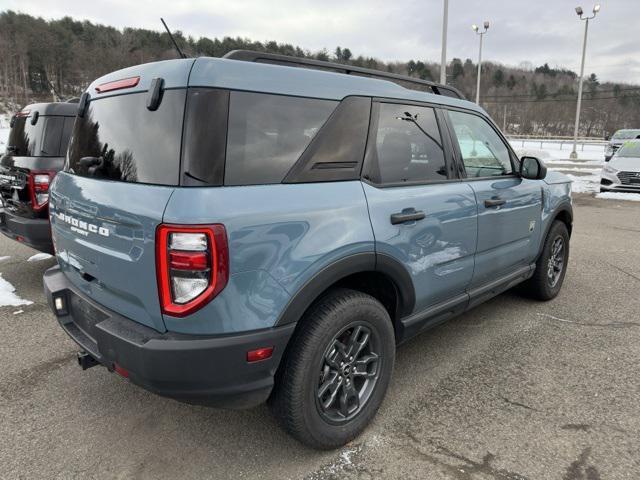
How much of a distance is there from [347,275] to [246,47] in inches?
786

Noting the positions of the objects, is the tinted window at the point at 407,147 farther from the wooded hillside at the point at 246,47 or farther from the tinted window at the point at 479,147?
the wooded hillside at the point at 246,47

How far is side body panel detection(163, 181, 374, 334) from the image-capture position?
1863mm

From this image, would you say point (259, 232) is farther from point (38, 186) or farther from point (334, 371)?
point (38, 186)

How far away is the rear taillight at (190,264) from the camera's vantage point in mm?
1828

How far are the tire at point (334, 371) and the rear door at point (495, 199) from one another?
1.14 m

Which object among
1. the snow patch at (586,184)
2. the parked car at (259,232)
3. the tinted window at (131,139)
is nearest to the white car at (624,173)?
the snow patch at (586,184)

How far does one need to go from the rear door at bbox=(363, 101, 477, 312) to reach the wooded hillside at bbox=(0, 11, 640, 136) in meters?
15.4

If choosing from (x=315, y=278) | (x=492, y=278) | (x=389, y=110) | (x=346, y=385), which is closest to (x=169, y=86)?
(x=315, y=278)

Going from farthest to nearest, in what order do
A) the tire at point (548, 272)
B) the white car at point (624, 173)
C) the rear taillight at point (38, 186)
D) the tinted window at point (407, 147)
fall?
the white car at point (624, 173) < the rear taillight at point (38, 186) < the tire at point (548, 272) < the tinted window at point (407, 147)

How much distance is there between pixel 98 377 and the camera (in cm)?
316

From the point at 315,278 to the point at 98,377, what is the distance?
198cm

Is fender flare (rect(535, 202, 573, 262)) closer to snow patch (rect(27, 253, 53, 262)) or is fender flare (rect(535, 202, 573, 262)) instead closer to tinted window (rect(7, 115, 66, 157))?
tinted window (rect(7, 115, 66, 157))

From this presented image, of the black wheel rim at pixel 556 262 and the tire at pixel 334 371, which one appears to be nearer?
the tire at pixel 334 371

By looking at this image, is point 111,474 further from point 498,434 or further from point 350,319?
point 498,434
